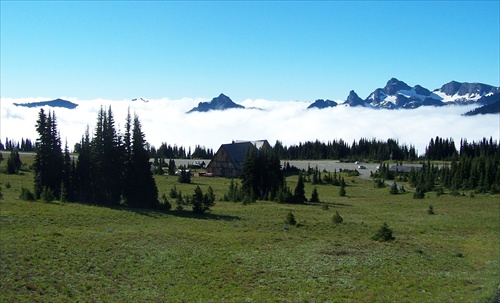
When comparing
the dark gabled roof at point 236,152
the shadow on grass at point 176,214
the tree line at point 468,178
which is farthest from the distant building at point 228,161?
the shadow on grass at point 176,214


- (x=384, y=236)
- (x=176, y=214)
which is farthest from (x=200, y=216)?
(x=384, y=236)

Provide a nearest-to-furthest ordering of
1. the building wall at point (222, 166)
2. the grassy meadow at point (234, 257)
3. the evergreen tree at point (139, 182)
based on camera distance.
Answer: the grassy meadow at point (234, 257), the evergreen tree at point (139, 182), the building wall at point (222, 166)

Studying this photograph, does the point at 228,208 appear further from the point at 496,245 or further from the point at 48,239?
Answer: the point at 496,245

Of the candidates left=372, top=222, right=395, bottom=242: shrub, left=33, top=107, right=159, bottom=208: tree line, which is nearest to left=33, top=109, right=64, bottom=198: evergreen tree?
left=33, top=107, right=159, bottom=208: tree line

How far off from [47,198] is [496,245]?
146 feet

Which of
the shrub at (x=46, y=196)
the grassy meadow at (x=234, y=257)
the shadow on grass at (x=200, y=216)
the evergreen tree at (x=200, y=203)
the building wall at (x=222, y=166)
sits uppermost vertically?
the building wall at (x=222, y=166)

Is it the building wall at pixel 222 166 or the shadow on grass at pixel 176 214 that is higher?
the building wall at pixel 222 166

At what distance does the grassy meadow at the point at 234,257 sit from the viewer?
22750 mm

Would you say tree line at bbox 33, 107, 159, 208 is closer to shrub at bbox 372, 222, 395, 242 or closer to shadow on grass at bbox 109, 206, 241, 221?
shadow on grass at bbox 109, 206, 241, 221

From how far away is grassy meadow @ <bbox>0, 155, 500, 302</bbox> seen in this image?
22750mm

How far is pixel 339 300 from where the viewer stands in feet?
70.2

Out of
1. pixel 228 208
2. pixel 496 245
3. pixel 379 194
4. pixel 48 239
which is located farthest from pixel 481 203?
pixel 48 239

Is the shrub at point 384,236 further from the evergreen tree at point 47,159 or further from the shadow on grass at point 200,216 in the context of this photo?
the evergreen tree at point 47,159

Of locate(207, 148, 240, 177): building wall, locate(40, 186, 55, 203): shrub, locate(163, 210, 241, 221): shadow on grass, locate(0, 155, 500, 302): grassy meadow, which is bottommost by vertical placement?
locate(0, 155, 500, 302): grassy meadow
